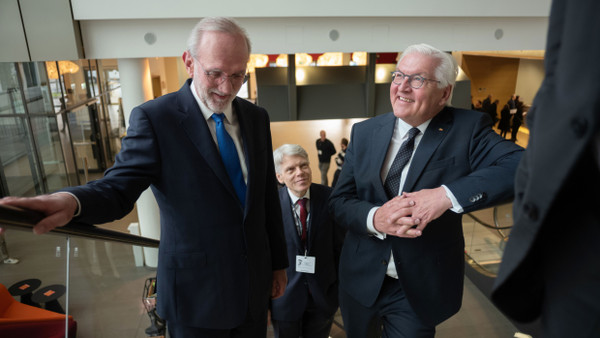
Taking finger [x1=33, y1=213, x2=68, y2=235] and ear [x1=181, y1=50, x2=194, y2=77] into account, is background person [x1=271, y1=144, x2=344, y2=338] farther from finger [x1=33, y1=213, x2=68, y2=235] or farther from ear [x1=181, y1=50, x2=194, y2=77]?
finger [x1=33, y1=213, x2=68, y2=235]

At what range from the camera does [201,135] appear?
1617 mm

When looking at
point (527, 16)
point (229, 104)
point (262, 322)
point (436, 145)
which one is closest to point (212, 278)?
point (262, 322)

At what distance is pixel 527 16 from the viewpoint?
6.39 m

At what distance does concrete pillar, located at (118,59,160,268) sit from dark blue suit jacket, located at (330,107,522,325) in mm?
5189

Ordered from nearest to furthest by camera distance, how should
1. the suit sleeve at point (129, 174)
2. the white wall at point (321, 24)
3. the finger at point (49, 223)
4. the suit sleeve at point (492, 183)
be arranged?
the finger at point (49, 223) < the suit sleeve at point (129, 174) < the suit sleeve at point (492, 183) < the white wall at point (321, 24)

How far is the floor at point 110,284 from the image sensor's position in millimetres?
4066

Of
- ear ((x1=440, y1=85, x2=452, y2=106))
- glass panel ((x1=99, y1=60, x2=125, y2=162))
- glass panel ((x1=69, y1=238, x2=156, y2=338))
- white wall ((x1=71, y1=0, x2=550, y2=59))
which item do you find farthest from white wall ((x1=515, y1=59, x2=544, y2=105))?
ear ((x1=440, y1=85, x2=452, y2=106))

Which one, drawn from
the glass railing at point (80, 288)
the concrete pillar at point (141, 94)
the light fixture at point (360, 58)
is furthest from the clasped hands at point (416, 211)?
the light fixture at point (360, 58)

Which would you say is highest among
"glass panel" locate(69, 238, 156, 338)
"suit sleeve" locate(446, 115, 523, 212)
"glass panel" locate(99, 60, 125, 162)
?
"suit sleeve" locate(446, 115, 523, 212)

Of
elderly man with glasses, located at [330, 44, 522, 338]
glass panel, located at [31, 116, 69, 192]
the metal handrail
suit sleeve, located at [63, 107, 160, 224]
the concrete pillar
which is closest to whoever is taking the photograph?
the metal handrail

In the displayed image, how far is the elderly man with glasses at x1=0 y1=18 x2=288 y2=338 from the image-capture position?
1536 millimetres

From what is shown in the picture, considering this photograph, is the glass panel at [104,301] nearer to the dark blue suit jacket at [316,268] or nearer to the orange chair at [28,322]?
the orange chair at [28,322]

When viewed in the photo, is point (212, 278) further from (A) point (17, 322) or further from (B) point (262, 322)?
(A) point (17, 322)

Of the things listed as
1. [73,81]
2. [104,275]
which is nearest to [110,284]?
[104,275]
